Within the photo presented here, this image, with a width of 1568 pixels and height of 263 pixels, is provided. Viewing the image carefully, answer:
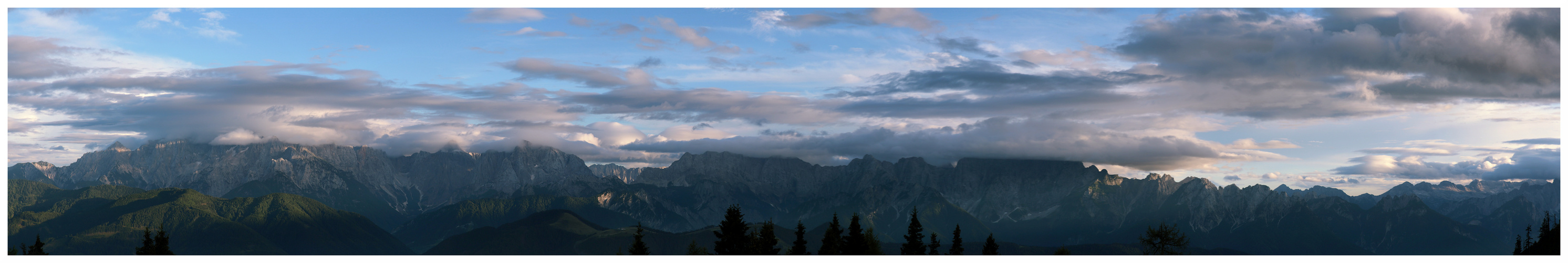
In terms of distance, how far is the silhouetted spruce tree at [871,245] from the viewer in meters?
150

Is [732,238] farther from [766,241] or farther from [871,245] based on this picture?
[871,245]

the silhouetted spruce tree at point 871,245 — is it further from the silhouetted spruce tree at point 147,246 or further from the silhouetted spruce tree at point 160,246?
the silhouetted spruce tree at point 147,246

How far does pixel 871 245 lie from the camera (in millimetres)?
153375

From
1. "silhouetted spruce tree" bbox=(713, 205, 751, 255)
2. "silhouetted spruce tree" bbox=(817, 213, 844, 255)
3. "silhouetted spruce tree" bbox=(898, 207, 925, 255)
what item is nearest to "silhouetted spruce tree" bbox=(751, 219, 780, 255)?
"silhouetted spruce tree" bbox=(713, 205, 751, 255)

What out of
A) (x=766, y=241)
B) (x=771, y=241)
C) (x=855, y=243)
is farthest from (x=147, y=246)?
(x=855, y=243)

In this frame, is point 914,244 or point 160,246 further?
point 914,244

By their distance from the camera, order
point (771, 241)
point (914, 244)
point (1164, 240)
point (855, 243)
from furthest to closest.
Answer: point (914, 244) < point (855, 243) < point (771, 241) < point (1164, 240)

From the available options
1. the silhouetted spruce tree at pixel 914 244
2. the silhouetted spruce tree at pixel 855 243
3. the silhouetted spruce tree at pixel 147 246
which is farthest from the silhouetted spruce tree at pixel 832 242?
the silhouetted spruce tree at pixel 147 246

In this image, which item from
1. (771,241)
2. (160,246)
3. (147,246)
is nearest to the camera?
(771,241)

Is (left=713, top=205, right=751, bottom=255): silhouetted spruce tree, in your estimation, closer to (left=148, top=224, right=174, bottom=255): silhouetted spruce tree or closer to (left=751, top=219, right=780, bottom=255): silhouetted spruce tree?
(left=751, top=219, right=780, bottom=255): silhouetted spruce tree

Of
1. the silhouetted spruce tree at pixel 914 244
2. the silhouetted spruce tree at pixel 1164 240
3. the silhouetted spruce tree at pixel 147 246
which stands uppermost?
the silhouetted spruce tree at pixel 1164 240
